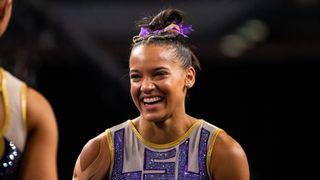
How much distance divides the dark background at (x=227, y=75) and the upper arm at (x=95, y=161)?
2519 mm

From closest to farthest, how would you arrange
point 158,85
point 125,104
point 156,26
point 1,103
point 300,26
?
point 1,103 < point 158,85 < point 156,26 < point 125,104 < point 300,26

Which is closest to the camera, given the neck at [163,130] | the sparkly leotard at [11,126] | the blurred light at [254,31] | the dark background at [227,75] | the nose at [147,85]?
the sparkly leotard at [11,126]

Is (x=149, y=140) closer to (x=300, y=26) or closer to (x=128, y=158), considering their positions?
(x=128, y=158)

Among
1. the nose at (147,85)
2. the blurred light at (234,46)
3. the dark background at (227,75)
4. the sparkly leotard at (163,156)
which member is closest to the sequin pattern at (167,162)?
the sparkly leotard at (163,156)

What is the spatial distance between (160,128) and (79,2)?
3458mm

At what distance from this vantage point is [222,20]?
17.9 ft

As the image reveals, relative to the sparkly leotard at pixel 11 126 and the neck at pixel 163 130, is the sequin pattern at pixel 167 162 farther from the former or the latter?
the sparkly leotard at pixel 11 126

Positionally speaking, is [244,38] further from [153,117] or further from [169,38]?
[153,117]

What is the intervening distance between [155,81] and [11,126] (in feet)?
3.23

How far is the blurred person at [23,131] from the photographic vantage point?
134cm

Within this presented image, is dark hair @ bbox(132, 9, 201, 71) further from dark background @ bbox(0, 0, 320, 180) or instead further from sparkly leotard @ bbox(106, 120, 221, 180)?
dark background @ bbox(0, 0, 320, 180)

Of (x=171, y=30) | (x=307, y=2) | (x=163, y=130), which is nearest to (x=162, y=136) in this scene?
(x=163, y=130)

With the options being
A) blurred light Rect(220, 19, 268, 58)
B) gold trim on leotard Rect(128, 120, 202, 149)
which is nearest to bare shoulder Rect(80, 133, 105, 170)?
gold trim on leotard Rect(128, 120, 202, 149)

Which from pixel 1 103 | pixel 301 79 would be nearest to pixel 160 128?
pixel 1 103
